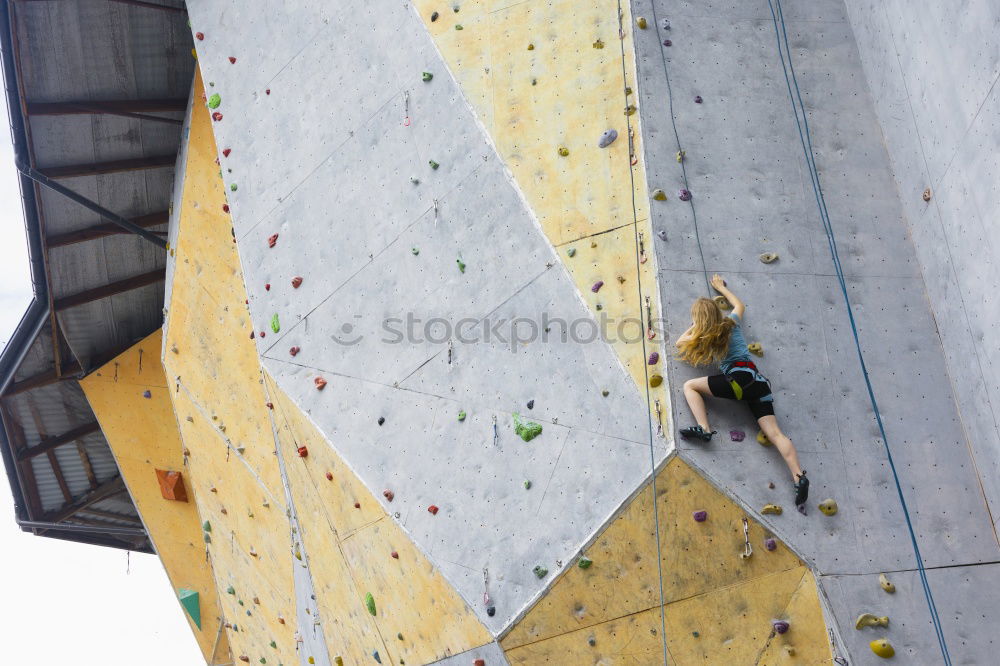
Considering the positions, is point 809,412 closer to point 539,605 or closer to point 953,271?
point 953,271

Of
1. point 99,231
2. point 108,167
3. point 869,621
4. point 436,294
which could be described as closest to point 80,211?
point 99,231

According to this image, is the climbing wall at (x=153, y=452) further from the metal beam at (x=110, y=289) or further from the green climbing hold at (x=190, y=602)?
the metal beam at (x=110, y=289)

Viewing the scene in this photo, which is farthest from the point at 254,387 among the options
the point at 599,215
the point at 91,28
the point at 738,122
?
the point at 738,122

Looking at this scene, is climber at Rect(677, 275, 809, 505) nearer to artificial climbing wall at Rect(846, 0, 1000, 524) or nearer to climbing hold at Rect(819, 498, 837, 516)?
climbing hold at Rect(819, 498, 837, 516)

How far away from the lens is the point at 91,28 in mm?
9211

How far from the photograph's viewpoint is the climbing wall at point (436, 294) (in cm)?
562

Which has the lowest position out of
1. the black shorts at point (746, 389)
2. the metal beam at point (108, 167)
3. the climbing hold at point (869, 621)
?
the climbing hold at point (869, 621)

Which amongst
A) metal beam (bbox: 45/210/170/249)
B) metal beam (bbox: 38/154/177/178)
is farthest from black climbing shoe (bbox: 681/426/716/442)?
metal beam (bbox: 45/210/170/249)

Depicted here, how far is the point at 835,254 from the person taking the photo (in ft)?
19.4

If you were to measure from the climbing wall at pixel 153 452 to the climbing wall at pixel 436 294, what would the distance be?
454 cm

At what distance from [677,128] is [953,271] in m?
1.64

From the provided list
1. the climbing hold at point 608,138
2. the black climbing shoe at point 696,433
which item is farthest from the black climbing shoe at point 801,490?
the climbing hold at point 608,138

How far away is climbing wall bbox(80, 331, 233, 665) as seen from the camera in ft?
39.2

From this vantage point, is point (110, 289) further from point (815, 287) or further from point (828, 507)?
point (828, 507)
